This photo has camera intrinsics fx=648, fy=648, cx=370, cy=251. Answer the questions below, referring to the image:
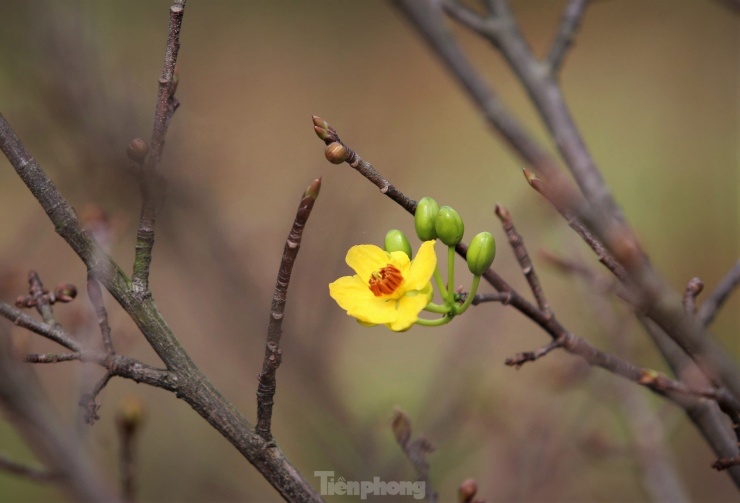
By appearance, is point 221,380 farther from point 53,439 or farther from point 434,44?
point 53,439

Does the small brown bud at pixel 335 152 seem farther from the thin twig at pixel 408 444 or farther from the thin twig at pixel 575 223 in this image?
the thin twig at pixel 408 444

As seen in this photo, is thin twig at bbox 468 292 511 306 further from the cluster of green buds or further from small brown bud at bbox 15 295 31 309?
small brown bud at bbox 15 295 31 309

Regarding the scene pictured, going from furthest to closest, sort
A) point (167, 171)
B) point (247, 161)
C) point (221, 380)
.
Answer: point (247, 161) → point (221, 380) → point (167, 171)

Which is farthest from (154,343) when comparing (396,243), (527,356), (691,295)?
(691,295)

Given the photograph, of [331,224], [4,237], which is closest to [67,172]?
[331,224]

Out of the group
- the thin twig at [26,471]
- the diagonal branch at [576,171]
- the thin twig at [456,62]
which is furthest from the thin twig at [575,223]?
the thin twig at [456,62]

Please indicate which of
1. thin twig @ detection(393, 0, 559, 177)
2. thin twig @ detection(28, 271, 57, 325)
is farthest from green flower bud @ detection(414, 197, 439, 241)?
thin twig @ detection(393, 0, 559, 177)

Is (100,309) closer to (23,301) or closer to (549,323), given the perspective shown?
(23,301)
